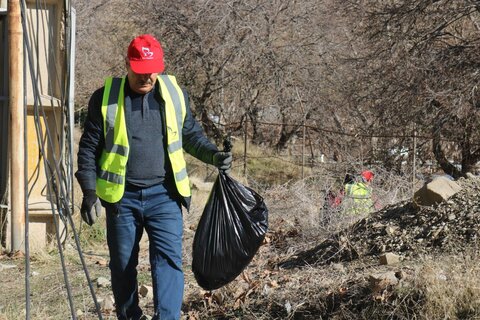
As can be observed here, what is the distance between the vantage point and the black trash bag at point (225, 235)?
459cm

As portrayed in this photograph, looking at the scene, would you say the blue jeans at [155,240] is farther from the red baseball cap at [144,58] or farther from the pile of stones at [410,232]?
the pile of stones at [410,232]

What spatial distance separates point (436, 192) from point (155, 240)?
Answer: 267 cm

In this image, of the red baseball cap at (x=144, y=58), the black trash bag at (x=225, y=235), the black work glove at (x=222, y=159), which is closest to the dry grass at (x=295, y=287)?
the black trash bag at (x=225, y=235)

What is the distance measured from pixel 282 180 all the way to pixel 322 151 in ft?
3.90

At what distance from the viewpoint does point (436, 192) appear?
6.25 metres

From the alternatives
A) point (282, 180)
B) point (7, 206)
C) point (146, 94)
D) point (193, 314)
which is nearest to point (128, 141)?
point (146, 94)

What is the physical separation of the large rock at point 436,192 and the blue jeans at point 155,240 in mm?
2526

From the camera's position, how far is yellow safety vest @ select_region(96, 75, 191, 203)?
432 centimetres

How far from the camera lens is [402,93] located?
14172 mm

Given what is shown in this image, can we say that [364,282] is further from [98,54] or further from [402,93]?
[98,54]

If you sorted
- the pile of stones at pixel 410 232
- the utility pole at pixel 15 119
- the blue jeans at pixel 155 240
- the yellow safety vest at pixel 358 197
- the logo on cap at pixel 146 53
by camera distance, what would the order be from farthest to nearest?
the utility pole at pixel 15 119
the yellow safety vest at pixel 358 197
the pile of stones at pixel 410 232
the blue jeans at pixel 155 240
the logo on cap at pixel 146 53

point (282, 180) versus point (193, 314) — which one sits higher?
point (193, 314)

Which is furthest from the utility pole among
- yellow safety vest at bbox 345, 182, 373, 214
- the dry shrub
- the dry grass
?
the dry shrub

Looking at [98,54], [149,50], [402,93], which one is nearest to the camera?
[149,50]
